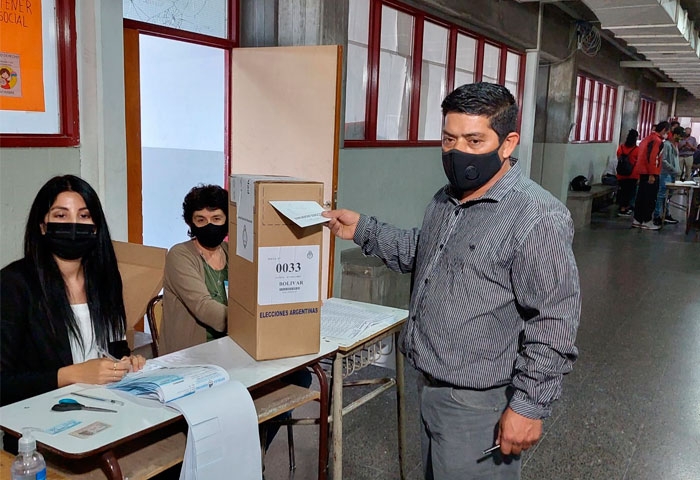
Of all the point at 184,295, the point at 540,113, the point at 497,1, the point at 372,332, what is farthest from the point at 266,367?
the point at 540,113

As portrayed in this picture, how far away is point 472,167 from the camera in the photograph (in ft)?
5.08

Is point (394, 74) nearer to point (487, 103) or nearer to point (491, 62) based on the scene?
point (491, 62)

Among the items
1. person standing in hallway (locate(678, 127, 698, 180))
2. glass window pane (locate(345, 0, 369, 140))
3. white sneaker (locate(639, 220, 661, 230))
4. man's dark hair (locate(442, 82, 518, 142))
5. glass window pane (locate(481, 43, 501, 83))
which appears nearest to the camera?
man's dark hair (locate(442, 82, 518, 142))

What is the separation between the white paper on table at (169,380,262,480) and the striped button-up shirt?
48 centimetres

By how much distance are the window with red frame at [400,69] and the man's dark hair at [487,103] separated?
3.34 meters

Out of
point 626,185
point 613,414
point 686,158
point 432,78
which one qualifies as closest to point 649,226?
point 626,185

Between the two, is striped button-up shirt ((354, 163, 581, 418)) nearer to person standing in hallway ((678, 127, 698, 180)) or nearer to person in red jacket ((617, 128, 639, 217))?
person in red jacket ((617, 128, 639, 217))

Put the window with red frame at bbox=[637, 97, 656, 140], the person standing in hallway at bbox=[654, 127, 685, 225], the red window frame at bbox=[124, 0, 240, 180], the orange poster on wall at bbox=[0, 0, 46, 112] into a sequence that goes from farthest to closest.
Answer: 1. the window with red frame at bbox=[637, 97, 656, 140]
2. the person standing in hallway at bbox=[654, 127, 685, 225]
3. the red window frame at bbox=[124, 0, 240, 180]
4. the orange poster on wall at bbox=[0, 0, 46, 112]

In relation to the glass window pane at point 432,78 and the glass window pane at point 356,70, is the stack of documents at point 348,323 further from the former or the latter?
the glass window pane at point 432,78

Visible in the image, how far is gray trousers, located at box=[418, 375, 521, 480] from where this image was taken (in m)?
1.55

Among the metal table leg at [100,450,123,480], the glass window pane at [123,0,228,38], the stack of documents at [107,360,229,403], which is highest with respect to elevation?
the glass window pane at [123,0,228,38]

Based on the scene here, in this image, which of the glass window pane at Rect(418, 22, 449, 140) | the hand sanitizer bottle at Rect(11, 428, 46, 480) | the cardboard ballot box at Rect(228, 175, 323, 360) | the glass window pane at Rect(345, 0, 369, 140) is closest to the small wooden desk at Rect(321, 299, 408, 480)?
the cardboard ballot box at Rect(228, 175, 323, 360)

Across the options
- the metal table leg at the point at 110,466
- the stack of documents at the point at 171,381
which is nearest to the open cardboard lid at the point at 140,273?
the stack of documents at the point at 171,381

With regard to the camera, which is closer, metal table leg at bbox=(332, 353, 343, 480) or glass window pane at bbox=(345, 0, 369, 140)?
metal table leg at bbox=(332, 353, 343, 480)
